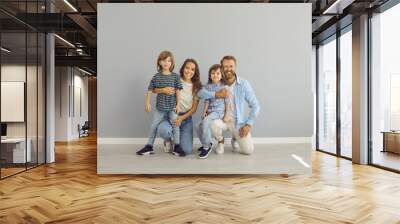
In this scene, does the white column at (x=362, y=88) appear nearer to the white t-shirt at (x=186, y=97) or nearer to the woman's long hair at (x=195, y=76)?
the woman's long hair at (x=195, y=76)

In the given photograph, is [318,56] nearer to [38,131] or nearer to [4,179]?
[38,131]

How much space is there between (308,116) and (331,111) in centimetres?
389

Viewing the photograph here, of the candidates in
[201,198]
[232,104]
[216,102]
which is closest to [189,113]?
[216,102]

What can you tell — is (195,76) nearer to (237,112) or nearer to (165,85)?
(165,85)

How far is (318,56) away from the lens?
10.9 metres

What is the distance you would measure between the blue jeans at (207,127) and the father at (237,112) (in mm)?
70

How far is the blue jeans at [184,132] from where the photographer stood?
633cm

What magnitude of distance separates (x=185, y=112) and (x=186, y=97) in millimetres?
257

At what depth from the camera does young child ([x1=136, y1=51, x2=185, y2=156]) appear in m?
6.32

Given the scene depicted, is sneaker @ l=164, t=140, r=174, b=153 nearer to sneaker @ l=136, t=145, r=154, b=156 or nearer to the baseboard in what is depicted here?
the baseboard

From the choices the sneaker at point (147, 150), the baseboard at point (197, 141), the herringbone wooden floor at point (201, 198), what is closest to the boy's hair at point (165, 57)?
the baseboard at point (197, 141)

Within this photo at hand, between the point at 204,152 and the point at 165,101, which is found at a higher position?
the point at 165,101

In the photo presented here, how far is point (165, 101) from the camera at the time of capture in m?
6.32

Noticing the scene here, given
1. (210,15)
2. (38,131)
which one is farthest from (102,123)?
→ (210,15)
